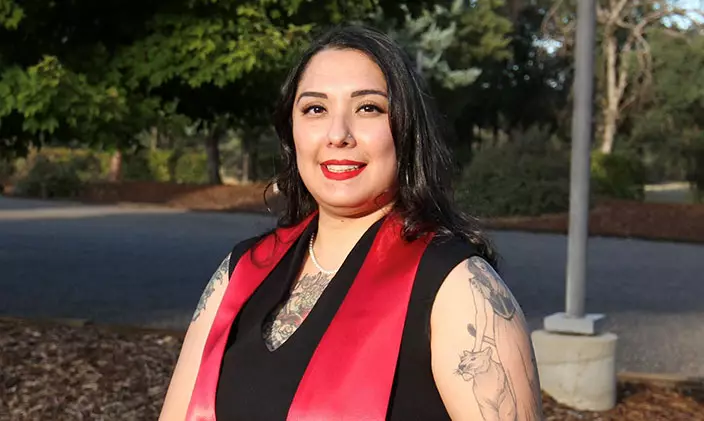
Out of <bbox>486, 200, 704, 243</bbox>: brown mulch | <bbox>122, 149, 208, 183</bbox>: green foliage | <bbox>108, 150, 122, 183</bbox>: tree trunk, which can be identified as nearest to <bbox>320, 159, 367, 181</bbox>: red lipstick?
<bbox>486, 200, 704, 243</bbox>: brown mulch

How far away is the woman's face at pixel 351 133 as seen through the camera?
1.75 m

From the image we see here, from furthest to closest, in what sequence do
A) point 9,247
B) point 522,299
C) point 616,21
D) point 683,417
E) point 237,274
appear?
point 616,21, point 9,247, point 522,299, point 683,417, point 237,274

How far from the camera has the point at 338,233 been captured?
1.86 m

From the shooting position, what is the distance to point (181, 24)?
5555 mm

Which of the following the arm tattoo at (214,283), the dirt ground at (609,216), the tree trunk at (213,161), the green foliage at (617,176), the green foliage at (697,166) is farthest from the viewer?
the tree trunk at (213,161)

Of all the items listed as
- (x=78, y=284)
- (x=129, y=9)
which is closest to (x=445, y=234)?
(x=129, y=9)

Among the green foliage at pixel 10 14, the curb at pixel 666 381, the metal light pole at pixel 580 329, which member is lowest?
the curb at pixel 666 381

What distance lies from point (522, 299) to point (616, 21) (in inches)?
738

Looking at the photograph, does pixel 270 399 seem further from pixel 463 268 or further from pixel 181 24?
pixel 181 24

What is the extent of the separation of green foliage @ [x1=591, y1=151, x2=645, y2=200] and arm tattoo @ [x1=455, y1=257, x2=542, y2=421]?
2289 centimetres

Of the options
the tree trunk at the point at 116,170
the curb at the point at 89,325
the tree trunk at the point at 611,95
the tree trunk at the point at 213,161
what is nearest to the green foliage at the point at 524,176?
the tree trunk at the point at 611,95

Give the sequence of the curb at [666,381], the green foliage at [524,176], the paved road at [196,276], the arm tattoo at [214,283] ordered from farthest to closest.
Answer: the green foliage at [524,176] < the paved road at [196,276] < the curb at [666,381] < the arm tattoo at [214,283]

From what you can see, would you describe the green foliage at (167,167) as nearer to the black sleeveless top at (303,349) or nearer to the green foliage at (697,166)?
the green foliage at (697,166)

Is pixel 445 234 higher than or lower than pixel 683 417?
higher
